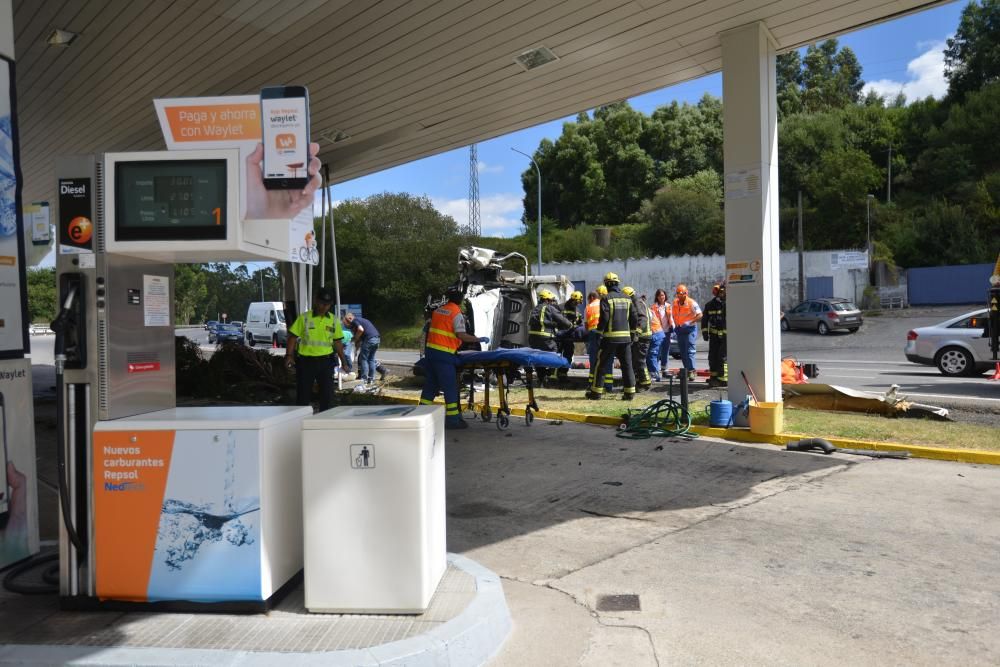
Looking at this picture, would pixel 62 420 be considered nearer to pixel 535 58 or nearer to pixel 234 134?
pixel 234 134

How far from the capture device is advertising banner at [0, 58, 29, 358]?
4.77 m

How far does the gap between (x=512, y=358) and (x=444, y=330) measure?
1.02 meters

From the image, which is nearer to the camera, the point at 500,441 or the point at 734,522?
the point at 734,522

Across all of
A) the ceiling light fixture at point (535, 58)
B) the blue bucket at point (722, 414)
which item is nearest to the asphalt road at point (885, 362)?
the blue bucket at point (722, 414)

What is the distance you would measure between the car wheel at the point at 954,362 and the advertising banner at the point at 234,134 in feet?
52.6

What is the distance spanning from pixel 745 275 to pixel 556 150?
202 ft

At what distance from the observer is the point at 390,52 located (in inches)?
399

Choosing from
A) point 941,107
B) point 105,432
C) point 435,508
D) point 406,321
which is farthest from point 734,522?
point 941,107

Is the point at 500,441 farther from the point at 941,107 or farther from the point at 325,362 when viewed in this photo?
the point at 941,107

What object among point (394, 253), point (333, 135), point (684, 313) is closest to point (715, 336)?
point (684, 313)

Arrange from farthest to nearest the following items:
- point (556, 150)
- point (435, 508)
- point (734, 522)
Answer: point (556, 150) < point (734, 522) < point (435, 508)

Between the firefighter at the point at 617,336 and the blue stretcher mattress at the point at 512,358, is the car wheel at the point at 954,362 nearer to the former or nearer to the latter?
the firefighter at the point at 617,336

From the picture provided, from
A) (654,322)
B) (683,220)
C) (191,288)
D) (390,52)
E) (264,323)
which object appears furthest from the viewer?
(191,288)

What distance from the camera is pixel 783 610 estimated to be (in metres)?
4.16
